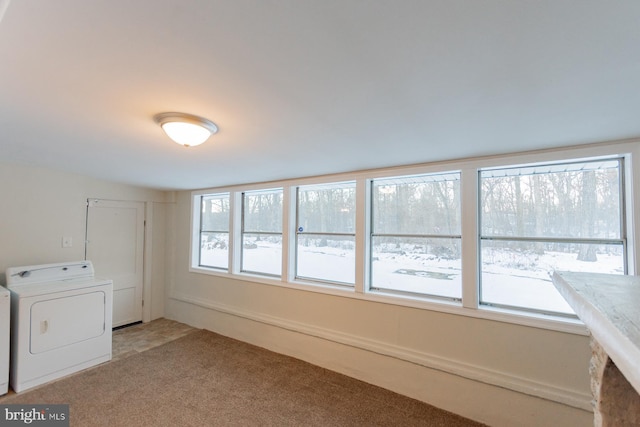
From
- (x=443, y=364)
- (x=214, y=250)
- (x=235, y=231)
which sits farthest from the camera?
(x=214, y=250)

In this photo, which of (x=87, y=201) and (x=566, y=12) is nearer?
(x=566, y=12)

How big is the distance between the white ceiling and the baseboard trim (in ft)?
5.85

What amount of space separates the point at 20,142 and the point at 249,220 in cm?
240

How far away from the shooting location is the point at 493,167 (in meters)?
2.38

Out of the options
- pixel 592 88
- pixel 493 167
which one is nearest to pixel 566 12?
pixel 592 88

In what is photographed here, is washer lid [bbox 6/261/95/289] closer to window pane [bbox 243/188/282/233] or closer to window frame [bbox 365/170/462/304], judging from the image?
window pane [bbox 243/188/282/233]

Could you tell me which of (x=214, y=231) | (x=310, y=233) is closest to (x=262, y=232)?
(x=310, y=233)

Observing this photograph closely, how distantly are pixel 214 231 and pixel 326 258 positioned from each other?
2076 millimetres

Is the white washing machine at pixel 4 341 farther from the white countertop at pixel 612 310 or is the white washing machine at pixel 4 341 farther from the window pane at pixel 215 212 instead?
the white countertop at pixel 612 310

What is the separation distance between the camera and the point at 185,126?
5.86 ft

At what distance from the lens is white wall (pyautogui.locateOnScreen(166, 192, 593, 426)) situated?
2.03 m

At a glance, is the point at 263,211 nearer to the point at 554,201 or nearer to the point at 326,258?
the point at 326,258

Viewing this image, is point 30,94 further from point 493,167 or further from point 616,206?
point 616,206

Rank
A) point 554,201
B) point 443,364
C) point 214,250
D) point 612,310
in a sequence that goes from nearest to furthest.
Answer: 1. point 612,310
2. point 554,201
3. point 443,364
4. point 214,250
